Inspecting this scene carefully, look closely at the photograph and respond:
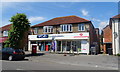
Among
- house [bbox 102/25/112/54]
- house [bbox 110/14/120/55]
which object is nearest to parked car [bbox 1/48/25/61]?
house [bbox 110/14/120/55]

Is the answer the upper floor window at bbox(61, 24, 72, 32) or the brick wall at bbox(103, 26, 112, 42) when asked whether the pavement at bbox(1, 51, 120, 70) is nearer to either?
the brick wall at bbox(103, 26, 112, 42)

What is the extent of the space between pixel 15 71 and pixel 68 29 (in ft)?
68.2

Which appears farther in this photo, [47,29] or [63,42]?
[47,29]

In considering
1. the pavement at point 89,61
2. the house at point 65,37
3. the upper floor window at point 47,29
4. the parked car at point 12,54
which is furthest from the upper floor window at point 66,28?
the parked car at point 12,54

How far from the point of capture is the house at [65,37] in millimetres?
26141

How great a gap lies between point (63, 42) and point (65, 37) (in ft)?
4.40

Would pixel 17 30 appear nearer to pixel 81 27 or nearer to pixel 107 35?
pixel 81 27

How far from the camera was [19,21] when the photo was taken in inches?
873

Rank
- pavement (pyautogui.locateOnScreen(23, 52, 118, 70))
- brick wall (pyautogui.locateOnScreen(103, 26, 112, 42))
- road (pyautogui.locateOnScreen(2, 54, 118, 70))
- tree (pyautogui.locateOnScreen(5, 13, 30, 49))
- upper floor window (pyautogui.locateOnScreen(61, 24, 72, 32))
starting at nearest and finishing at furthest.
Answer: road (pyautogui.locateOnScreen(2, 54, 118, 70)), pavement (pyautogui.locateOnScreen(23, 52, 118, 70)), tree (pyautogui.locateOnScreen(5, 13, 30, 49)), brick wall (pyautogui.locateOnScreen(103, 26, 112, 42)), upper floor window (pyautogui.locateOnScreen(61, 24, 72, 32))

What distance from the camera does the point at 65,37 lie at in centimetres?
2764

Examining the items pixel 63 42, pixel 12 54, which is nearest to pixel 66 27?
pixel 63 42

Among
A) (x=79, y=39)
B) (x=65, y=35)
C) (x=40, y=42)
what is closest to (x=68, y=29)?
(x=65, y=35)

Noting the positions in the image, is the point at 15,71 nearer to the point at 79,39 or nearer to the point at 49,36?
the point at 79,39

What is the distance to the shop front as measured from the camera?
2600 cm
